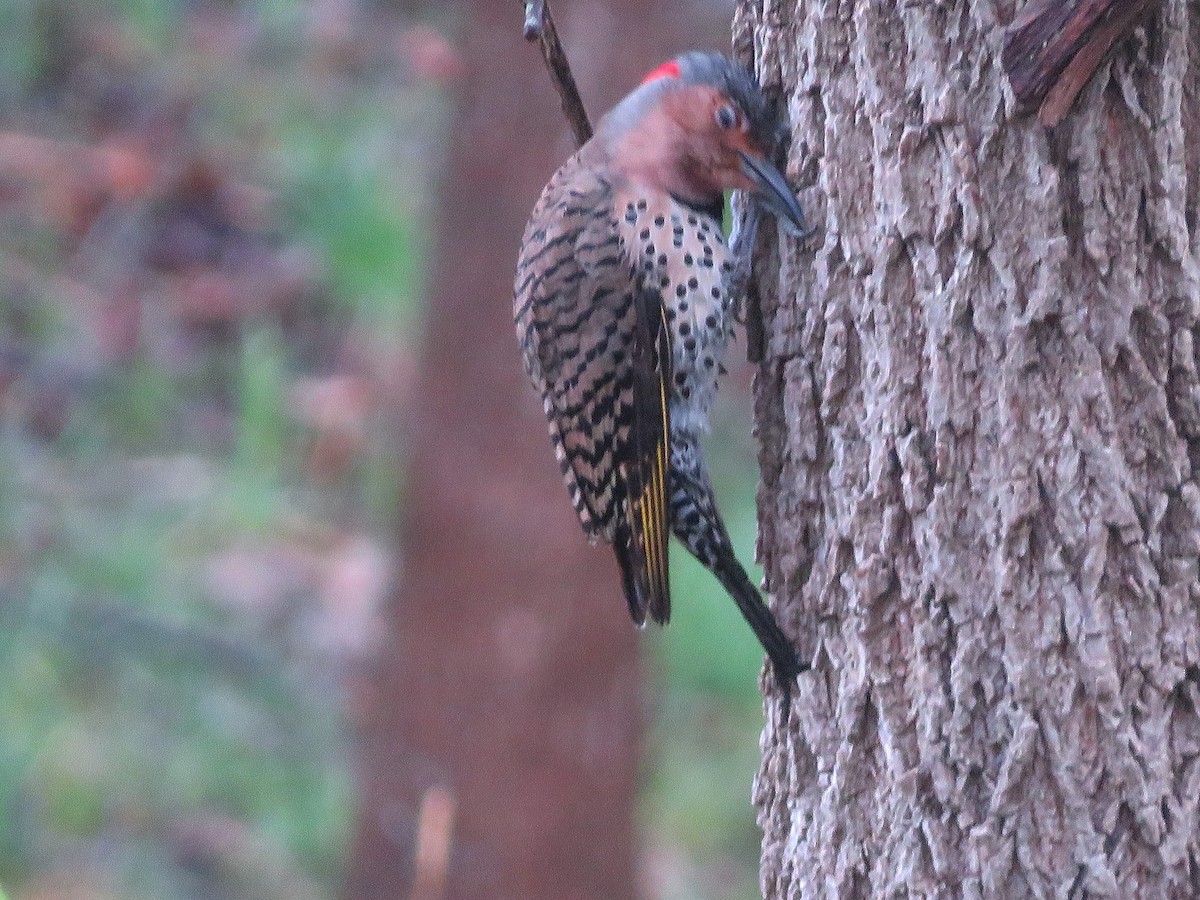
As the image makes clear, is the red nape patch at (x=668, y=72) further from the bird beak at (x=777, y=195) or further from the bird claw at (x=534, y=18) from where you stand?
the bird claw at (x=534, y=18)

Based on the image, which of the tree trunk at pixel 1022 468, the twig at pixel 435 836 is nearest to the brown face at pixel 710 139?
the tree trunk at pixel 1022 468

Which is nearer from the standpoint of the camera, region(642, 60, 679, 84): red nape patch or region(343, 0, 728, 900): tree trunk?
region(642, 60, 679, 84): red nape patch

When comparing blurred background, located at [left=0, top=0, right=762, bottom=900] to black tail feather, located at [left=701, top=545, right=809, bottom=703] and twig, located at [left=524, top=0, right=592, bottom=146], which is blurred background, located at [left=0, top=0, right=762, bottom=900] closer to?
black tail feather, located at [left=701, top=545, right=809, bottom=703]

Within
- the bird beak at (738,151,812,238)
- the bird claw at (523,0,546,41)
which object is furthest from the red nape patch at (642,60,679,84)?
the bird claw at (523,0,546,41)

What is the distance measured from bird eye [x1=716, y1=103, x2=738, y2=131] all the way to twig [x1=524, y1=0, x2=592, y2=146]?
214 mm

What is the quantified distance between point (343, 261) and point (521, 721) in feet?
8.50

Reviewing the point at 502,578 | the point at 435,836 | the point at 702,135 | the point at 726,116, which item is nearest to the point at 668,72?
the point at 702,135

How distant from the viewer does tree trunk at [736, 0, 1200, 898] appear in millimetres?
1976

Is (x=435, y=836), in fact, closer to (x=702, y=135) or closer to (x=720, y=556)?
(x=720, y=556)

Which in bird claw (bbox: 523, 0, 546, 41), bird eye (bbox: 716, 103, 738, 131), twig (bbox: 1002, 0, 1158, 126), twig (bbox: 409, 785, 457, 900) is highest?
bird eye (bbox: 716, 103, 738, 131)

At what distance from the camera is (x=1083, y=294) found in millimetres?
1990

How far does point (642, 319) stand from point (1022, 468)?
90 centimetres

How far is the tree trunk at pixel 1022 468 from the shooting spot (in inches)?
77.8

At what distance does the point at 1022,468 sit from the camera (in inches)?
78.8
